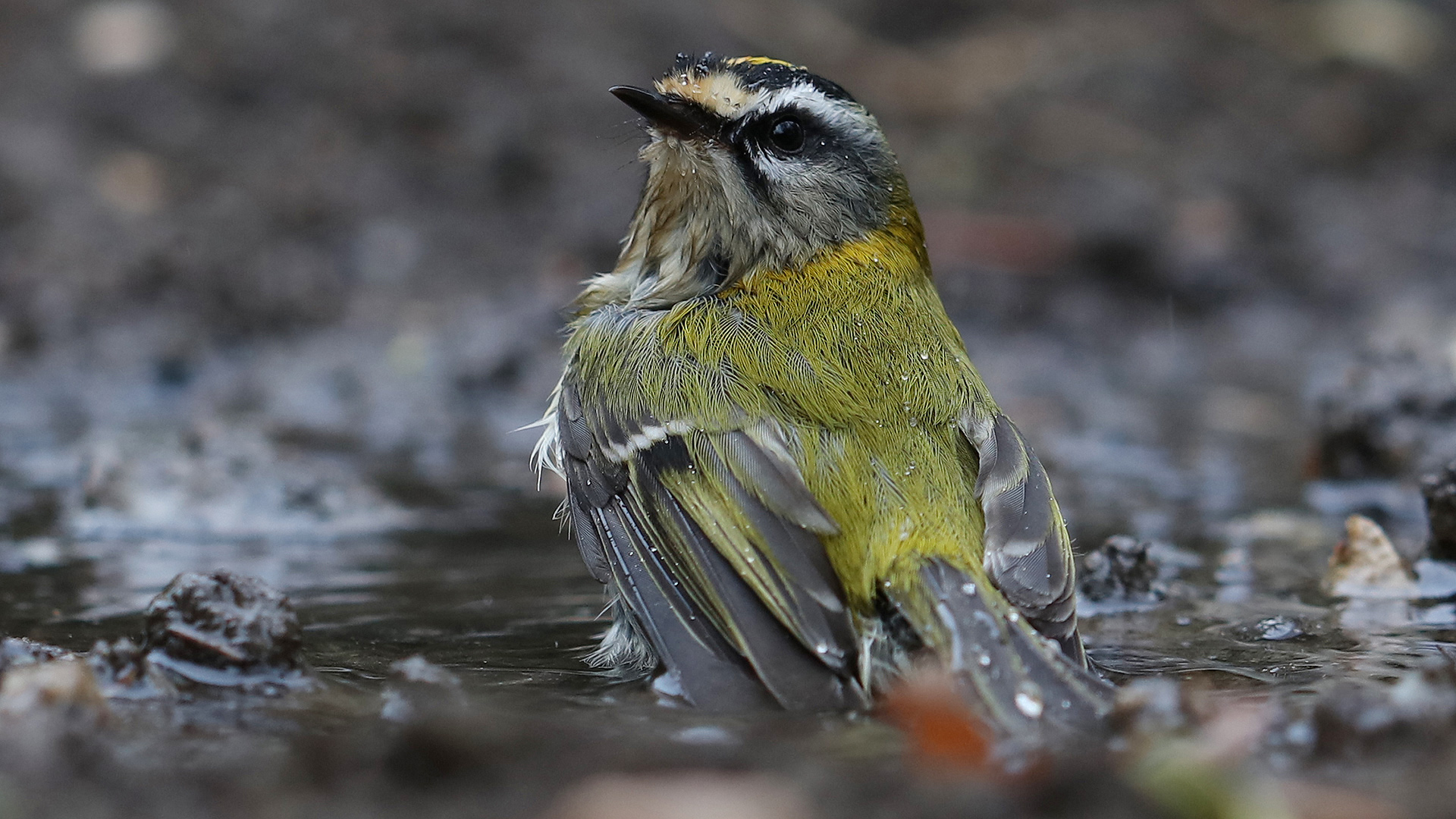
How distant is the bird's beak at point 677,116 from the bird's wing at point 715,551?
751 mm

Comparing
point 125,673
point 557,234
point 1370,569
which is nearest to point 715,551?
point 125,673

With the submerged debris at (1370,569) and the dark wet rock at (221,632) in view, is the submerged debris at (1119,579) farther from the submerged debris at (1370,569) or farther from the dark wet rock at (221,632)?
the dark wet rock at (221,632)

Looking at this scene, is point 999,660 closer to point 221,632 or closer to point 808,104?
Result: point 221,632

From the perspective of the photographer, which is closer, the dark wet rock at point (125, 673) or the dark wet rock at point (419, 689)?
the dark wet rock at point (419, 689)

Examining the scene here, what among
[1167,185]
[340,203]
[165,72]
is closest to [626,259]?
[340,203]

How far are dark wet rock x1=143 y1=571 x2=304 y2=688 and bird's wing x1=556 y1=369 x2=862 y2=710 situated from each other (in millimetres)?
770

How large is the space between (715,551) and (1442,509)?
2166 millimetres

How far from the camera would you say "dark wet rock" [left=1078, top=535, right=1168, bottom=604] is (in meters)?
3.86

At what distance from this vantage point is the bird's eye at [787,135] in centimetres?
387

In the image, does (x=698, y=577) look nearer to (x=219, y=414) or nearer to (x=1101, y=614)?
(x=1101, y=614)

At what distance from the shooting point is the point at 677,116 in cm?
381

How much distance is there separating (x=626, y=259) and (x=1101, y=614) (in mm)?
1673

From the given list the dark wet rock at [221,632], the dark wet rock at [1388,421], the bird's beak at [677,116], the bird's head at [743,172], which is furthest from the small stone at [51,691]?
the dark wet rock at [1388,421]

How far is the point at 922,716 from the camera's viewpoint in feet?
7.44
